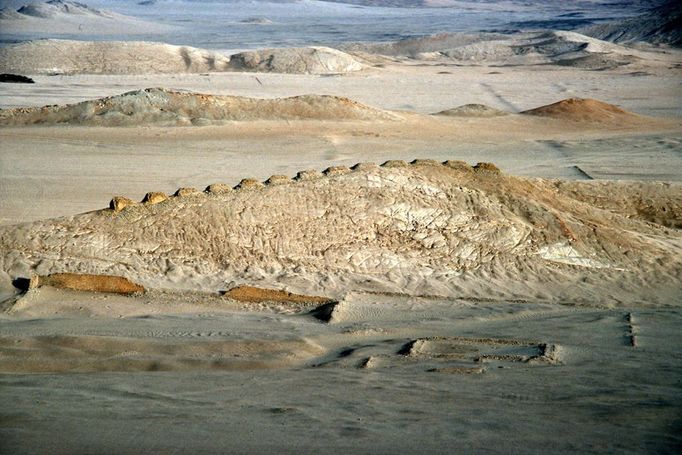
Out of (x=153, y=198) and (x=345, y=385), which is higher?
(x=153, y=198)

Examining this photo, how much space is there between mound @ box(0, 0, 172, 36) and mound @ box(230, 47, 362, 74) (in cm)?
2960

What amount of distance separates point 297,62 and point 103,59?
7614mm

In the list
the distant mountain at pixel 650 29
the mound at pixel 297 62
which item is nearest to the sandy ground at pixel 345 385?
the mound at pixel 297 62

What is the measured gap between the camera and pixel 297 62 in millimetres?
37656

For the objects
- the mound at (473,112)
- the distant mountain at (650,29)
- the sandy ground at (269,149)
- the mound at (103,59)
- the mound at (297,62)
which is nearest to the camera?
the sandy ground at (269,149)

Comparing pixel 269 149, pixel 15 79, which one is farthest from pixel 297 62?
pixel 269 149

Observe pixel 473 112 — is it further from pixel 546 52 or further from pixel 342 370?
pixel 546 52

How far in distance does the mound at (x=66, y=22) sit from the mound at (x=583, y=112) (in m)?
47.2

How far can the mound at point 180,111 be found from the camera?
19500mm

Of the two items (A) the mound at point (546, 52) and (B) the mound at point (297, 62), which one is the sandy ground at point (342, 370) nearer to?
(B) the mound at point (297, 62)

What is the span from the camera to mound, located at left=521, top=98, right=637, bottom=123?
22.6 m

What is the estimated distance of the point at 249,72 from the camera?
36.4m

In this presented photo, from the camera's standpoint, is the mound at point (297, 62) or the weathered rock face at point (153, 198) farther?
the mound at point (297, 62)

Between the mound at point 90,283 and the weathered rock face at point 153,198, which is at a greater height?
the weathered rock face at point 153,198
